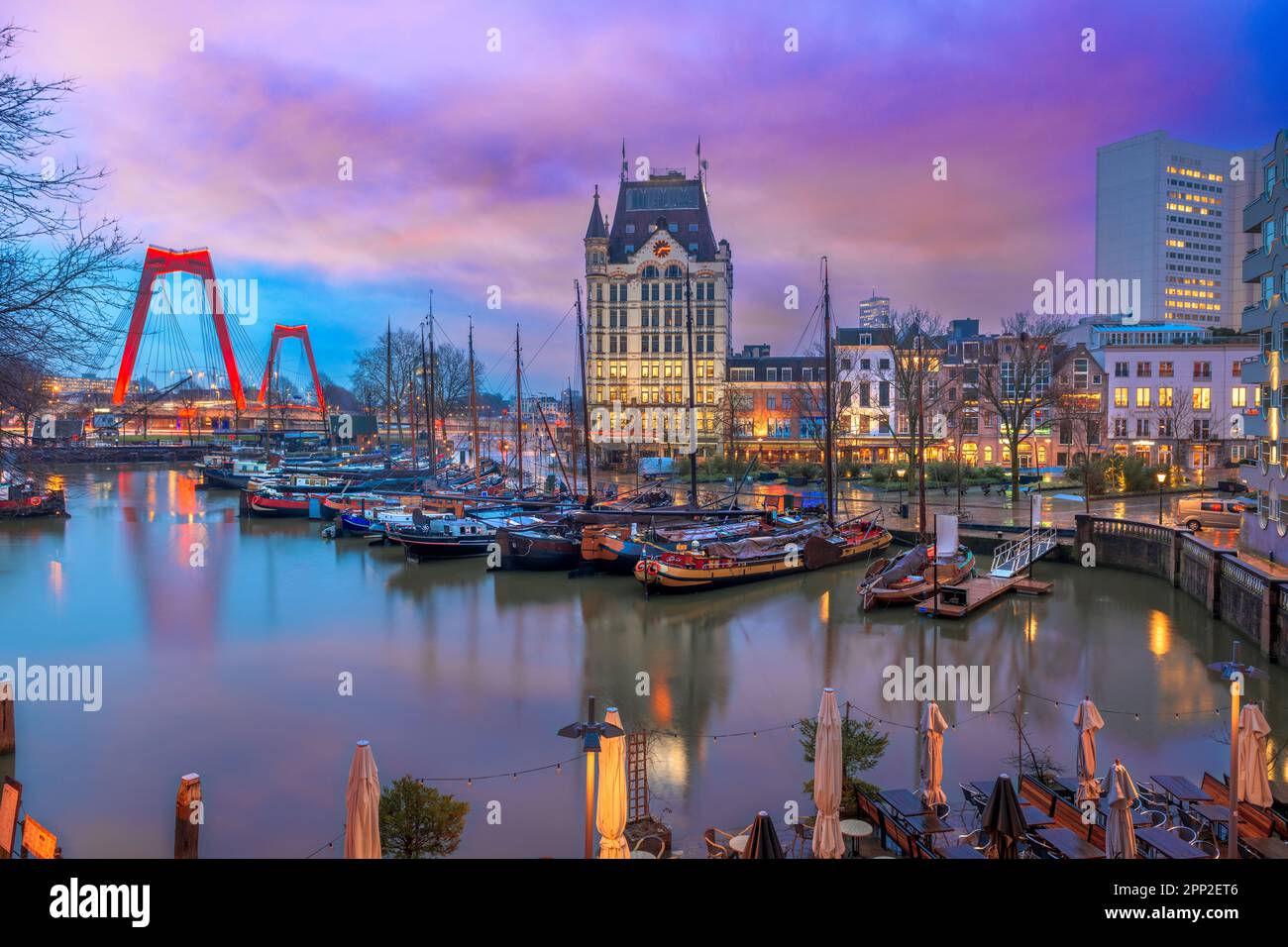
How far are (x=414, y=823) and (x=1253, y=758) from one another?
30.4 ft

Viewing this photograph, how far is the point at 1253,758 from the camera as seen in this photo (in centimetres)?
928

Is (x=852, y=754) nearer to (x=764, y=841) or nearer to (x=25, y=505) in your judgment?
(x=764, y=841)

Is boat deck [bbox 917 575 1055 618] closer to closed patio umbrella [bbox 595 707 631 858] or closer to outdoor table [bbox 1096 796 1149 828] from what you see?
outdoor table [bbox 1096 796 1149 828]

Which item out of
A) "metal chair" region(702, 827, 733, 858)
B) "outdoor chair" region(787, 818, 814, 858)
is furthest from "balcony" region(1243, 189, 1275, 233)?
"metal chair" region(702, 827, 733, 858)

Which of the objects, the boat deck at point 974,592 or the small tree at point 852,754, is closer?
the small tree at point 852,754

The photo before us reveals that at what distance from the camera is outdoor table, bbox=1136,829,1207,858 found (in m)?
8.23

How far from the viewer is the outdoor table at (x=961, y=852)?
856 centimetres

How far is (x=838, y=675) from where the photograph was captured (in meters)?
19.6

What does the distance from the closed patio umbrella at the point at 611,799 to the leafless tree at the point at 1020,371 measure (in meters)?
41.0

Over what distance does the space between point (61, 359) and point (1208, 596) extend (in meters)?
27.9

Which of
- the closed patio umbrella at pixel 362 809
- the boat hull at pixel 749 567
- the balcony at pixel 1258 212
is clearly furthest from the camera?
the boat hull at pixel 749 567

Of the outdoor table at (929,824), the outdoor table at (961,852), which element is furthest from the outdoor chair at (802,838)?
the outdoor table at (961,852)

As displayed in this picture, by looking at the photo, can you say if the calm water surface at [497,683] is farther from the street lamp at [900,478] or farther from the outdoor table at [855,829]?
the street lamp at [900,478]
